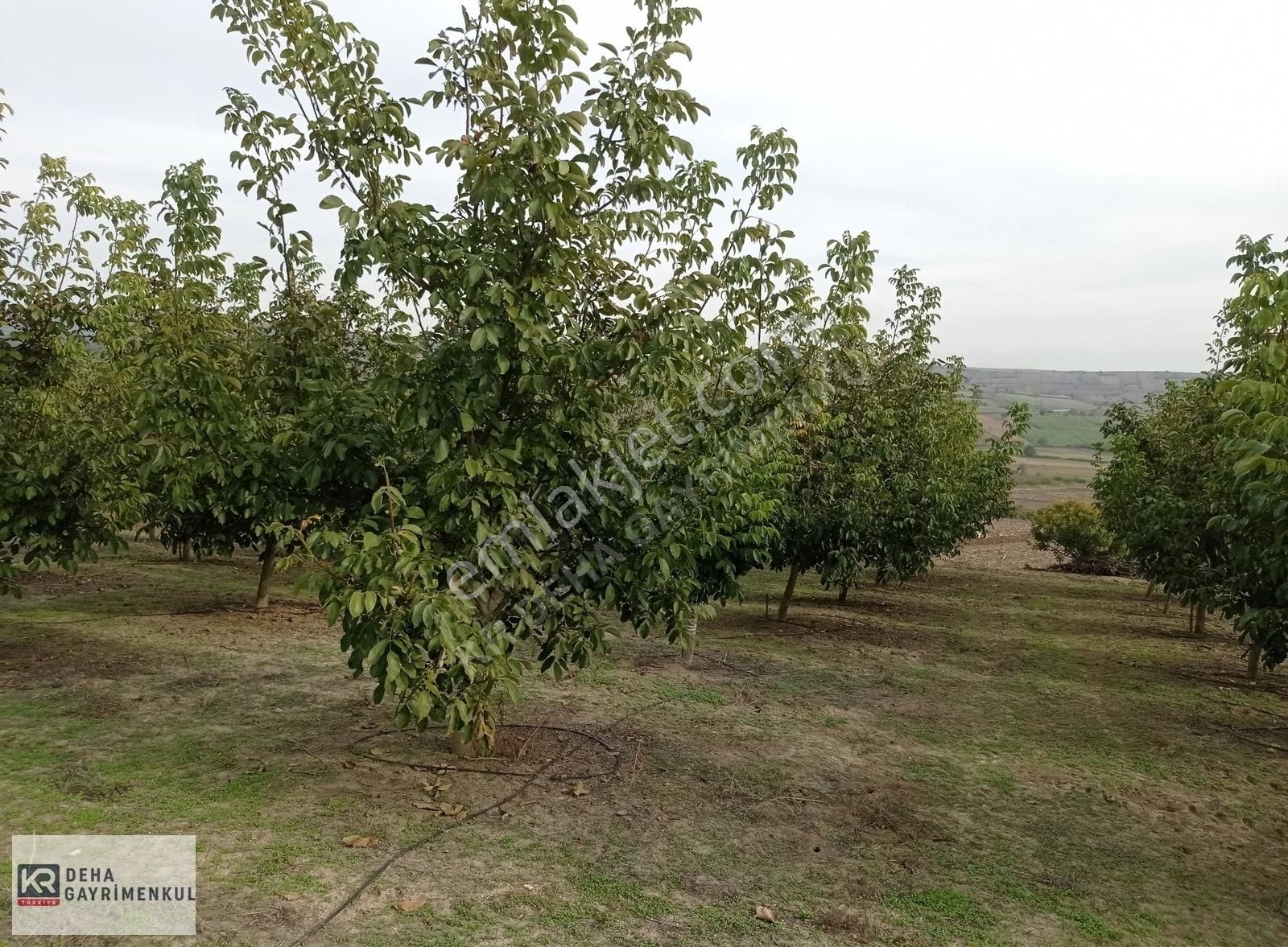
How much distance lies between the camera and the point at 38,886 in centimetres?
448

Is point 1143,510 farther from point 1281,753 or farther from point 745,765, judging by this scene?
point 745,765

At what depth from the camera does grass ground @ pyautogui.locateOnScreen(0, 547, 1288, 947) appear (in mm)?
4656

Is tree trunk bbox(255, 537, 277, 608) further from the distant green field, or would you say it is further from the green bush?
the distant green field

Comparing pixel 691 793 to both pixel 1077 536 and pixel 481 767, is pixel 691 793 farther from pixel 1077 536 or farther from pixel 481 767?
pixel 1077 536

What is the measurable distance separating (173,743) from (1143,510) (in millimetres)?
10438

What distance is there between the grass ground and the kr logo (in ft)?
1.79

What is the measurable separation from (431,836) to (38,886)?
1.95 metres

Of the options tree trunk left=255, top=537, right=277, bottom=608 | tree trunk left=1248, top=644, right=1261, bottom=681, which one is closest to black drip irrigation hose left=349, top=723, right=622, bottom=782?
tree trunk left=255, top=537, right=277, bottom=608

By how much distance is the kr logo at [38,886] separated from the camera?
14.3 ft

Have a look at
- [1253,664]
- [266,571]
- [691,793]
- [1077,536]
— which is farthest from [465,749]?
[1077,536]

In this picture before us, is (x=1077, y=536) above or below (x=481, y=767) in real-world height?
above
